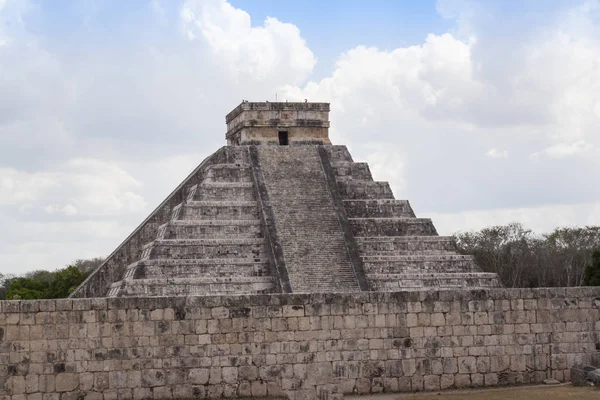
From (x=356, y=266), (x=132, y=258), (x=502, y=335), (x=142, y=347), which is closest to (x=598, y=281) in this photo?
(x=356, y=266)

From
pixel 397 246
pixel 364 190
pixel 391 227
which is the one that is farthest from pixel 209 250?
pixel 364 190

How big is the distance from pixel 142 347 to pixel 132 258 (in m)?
19.9

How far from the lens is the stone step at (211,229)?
33.2 meters

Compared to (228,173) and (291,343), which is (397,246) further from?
(291,343)

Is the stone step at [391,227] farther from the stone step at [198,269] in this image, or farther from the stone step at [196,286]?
the stone step at [196,286]

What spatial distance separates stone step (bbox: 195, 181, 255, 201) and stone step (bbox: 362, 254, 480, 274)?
4870 mm

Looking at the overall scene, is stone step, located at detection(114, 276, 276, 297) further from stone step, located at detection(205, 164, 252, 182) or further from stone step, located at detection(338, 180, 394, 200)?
stone step, located at detection(338, 180, 394, 200)

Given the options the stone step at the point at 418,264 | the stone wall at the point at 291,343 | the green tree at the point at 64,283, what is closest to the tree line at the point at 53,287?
the green tree at the point at 64,283

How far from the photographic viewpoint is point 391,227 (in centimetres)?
3562

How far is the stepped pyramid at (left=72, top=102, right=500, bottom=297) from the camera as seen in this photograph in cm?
3189

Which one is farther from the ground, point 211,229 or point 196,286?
point 211,229

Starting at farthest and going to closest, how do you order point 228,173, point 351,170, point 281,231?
point 351,170
point 228,173
point 281,231

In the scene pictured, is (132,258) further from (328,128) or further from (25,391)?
(25,391)

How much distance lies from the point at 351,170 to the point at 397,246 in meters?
4.90
